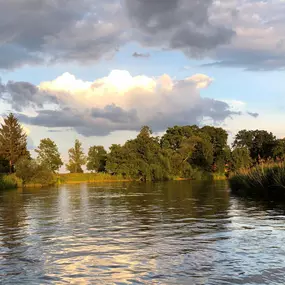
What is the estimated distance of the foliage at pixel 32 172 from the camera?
2899 inches

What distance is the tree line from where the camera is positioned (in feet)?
300

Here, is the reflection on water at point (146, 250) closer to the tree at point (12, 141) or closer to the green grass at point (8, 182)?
the green grass at point (8, 182)

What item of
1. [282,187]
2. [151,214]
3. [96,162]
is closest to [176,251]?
[151,214]

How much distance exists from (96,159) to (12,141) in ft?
104

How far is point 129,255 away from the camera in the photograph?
38.8ft

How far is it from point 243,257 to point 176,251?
78.7 inches

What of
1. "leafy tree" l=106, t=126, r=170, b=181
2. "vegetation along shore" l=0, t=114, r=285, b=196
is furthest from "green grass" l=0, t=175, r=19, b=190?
"leafy tree" l=106, t=126, r=170, b=181

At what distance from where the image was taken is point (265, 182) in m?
32.7

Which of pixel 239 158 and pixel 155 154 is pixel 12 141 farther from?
pixel 239 158

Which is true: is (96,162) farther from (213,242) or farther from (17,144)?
(213,242)

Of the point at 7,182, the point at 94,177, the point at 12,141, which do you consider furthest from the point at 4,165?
the point at 7,182

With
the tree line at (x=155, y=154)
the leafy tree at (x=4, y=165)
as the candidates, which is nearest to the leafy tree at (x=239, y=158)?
the tree line at (x=155, y=154)

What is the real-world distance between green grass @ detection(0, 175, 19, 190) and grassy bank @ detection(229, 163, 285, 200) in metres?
41.7

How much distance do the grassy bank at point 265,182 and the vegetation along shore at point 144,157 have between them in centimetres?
3900
